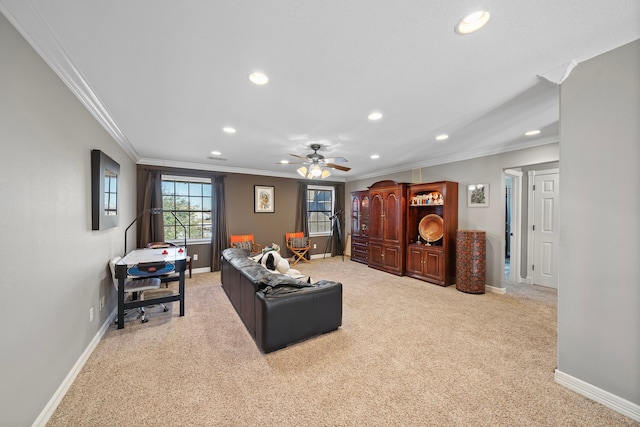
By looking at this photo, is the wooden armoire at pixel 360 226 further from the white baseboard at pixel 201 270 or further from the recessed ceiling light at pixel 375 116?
the white baseboard at pixel 201 270

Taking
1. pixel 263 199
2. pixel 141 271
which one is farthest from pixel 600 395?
pixel 263 199

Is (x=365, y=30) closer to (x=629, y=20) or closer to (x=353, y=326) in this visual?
(x=629, y=20)

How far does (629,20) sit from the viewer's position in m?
1.42

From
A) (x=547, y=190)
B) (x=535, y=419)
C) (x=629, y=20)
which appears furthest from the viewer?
(x=547, y=190)

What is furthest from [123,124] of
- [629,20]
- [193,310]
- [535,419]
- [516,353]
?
[516,353]

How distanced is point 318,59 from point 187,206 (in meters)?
5.00

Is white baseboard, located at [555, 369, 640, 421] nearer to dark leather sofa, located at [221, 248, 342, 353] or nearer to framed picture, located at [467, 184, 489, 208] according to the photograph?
dark leather sofa, located at [221, 248, 342, 353]

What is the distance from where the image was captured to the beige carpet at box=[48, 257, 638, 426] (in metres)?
1.66

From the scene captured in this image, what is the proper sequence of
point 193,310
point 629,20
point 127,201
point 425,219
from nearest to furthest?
point 629,20, point 193,310, point 127,201, point 425,219

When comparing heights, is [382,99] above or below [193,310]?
above

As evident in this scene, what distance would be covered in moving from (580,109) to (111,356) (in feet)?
15.0

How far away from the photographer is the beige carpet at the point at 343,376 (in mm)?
1659

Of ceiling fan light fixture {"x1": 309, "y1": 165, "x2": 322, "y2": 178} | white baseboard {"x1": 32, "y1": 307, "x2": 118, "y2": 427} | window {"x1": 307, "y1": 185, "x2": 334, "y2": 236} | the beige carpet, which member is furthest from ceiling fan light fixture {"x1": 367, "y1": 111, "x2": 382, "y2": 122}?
window {"x1": 307, "y1": 185, "x2": 334, "y2": 236}

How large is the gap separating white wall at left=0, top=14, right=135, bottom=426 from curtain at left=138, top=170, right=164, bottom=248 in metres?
2.81
